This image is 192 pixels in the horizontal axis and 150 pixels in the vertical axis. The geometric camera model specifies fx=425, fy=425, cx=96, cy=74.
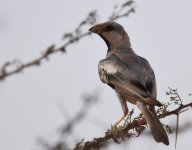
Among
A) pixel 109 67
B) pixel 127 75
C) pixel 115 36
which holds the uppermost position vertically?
pixel 115 36

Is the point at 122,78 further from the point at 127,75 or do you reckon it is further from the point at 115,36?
the point at 115,36

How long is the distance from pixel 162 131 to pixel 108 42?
10.5 feet

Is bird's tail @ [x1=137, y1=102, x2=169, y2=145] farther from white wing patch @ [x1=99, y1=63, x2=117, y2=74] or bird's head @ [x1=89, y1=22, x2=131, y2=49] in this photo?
bird's head @ [x1=89, y1=22, x2=131, y2=49]

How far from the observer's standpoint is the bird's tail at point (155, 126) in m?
4.46

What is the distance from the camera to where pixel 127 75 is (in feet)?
19.8

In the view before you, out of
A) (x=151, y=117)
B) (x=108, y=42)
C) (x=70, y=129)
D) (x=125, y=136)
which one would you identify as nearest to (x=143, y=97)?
(x=151, y=117)

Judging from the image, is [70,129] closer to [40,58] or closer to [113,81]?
[40,58]

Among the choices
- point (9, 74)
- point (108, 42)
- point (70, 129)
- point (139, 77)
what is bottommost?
point (70, 129)

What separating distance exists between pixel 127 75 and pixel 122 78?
0.08 meters

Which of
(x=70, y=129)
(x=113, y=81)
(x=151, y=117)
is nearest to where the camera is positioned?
(x=70, y=129)

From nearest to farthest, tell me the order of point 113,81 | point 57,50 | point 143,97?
point 57,50
point 143,97
point 113,81

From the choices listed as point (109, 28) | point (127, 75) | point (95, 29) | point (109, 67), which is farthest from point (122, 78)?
point (109, 28)

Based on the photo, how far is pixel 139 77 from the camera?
19.4ft

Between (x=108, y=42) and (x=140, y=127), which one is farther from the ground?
(x=108, y=42)
